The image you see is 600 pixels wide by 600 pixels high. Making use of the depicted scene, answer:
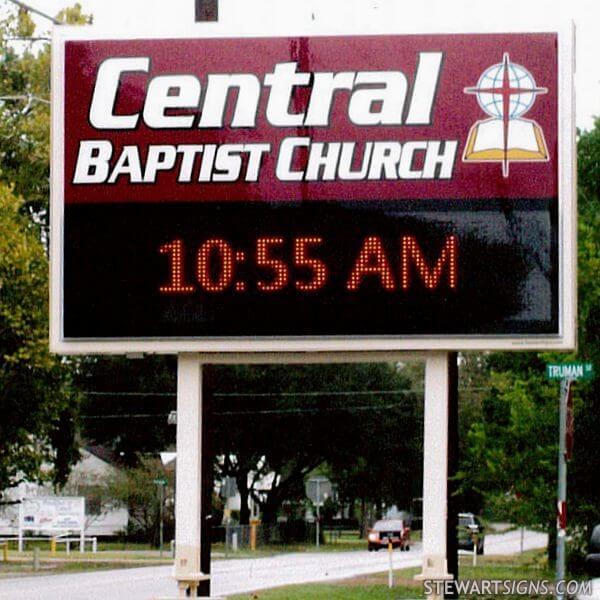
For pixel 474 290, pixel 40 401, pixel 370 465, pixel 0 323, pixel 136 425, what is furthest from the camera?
pixel 370 465

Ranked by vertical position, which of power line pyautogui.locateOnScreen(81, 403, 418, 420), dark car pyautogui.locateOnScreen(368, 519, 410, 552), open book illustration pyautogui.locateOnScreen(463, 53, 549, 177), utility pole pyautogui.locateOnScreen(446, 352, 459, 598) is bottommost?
dark car pyautogui.locateOnScreen(368, 519, 410, 552)

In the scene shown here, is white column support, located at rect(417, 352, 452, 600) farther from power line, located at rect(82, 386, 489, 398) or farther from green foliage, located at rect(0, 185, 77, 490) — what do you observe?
power line, located at rect(82, 386, 489, 398)

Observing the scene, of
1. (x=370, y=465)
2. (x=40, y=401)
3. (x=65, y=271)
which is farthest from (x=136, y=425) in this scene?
(x=65, y=271)

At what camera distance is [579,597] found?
16828 millimetres

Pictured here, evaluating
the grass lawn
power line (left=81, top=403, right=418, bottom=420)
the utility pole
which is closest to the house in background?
power line (left=81, top=403, right=418, bottom=420)

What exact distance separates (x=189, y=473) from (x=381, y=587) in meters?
20.3

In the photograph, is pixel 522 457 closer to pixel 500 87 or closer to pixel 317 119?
pixel 500 87

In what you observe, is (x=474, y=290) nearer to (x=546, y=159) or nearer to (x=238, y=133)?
(x=546, y=159)

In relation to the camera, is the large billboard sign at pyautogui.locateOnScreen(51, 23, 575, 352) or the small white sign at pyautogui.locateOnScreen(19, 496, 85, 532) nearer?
the large billboard sign at pyautogui.locateOnScreen(51, 23, 575, 352)

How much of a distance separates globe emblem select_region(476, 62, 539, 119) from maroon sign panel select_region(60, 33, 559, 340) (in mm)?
13

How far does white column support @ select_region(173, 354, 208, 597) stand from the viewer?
16891 mm

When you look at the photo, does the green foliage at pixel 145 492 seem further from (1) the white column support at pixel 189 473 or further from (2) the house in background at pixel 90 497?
(1) the white column support at pixel 189 473

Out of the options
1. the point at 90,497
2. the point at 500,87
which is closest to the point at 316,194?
the point at 500,87

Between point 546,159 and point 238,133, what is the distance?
112 inches
